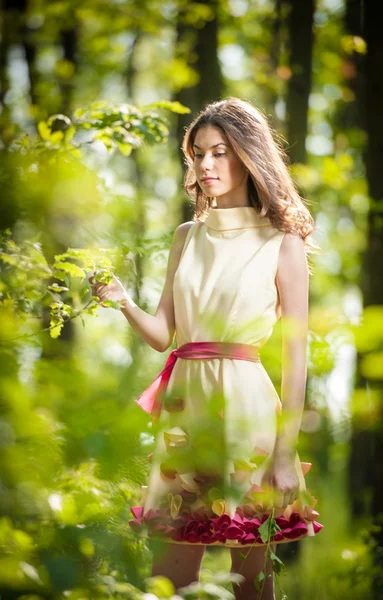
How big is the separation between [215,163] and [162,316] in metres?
0.54

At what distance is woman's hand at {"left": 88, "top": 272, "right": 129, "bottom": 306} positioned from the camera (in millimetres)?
1936

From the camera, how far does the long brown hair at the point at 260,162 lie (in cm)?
254

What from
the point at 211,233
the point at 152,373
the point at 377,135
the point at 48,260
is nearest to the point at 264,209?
the point at 211,233

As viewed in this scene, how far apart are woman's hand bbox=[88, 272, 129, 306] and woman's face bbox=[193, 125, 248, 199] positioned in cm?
53

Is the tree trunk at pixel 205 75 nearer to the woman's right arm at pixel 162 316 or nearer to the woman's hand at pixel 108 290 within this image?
the woman's right arm at pixel 162 316

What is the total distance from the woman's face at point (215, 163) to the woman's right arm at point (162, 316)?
0.26 metres

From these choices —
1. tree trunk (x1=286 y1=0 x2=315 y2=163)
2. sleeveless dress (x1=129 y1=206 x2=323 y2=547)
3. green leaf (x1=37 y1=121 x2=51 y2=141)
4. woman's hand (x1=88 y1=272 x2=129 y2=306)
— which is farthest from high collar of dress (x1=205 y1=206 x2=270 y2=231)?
tree trunk (x1=286 y1=0 x2=315 y2=163)

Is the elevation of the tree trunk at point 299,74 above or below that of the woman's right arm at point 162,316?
above

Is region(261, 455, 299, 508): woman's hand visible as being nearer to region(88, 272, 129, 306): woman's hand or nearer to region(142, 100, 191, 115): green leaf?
region(88, 272, 129, 306): woman's hand

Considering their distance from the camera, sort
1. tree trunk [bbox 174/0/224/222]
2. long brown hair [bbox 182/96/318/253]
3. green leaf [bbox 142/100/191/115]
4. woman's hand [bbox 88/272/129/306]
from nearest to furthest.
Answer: woman's hand [bbox 88/272/129/306]
long brown hair [bbox 182/96/318/253]
green leaf [bbox 142/100/191/115]
tree trunk [bbox 174/0/224/222]

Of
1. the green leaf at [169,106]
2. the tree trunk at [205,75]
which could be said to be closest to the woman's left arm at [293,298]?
the green leaf at [169,106]

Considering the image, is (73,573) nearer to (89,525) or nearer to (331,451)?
(89,525)

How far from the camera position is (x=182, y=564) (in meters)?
2.33

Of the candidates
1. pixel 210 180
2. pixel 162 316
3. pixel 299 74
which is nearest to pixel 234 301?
pixel 162 316
